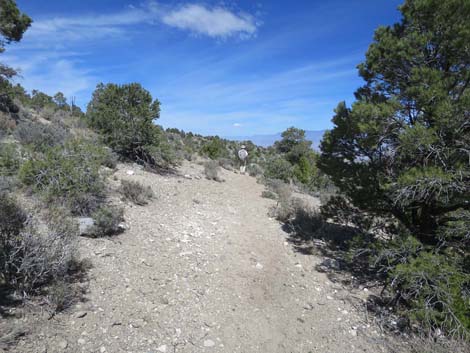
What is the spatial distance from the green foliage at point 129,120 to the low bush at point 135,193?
12.5 ft

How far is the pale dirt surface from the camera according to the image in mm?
3377

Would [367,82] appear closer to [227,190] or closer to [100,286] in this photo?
[100,286]

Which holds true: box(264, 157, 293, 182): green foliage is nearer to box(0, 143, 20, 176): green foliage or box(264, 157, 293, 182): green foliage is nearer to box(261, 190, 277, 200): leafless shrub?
box(261, 190, 277, 200): leafless shrub

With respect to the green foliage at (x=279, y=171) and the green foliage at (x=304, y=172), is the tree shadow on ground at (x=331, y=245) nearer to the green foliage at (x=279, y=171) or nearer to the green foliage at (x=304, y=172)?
the green foliage at (x=279, y=171)

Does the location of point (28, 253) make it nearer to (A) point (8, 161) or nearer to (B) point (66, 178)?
(B) point (66, 178)

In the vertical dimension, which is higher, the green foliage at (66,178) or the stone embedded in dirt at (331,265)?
the green foliage at (66,178)

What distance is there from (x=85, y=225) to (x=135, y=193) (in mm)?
2525

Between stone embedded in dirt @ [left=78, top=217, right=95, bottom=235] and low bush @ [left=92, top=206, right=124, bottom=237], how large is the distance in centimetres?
7

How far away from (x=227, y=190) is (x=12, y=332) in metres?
9.06

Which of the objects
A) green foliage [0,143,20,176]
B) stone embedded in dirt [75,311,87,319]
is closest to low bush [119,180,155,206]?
green foliage [0,143,20,176]

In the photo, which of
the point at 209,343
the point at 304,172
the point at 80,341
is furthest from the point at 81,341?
the point at 304,172

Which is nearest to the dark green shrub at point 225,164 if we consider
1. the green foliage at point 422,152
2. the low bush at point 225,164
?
the low bush at point 225,164

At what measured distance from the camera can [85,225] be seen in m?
5.38

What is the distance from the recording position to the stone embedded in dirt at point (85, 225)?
5254 millimetres
